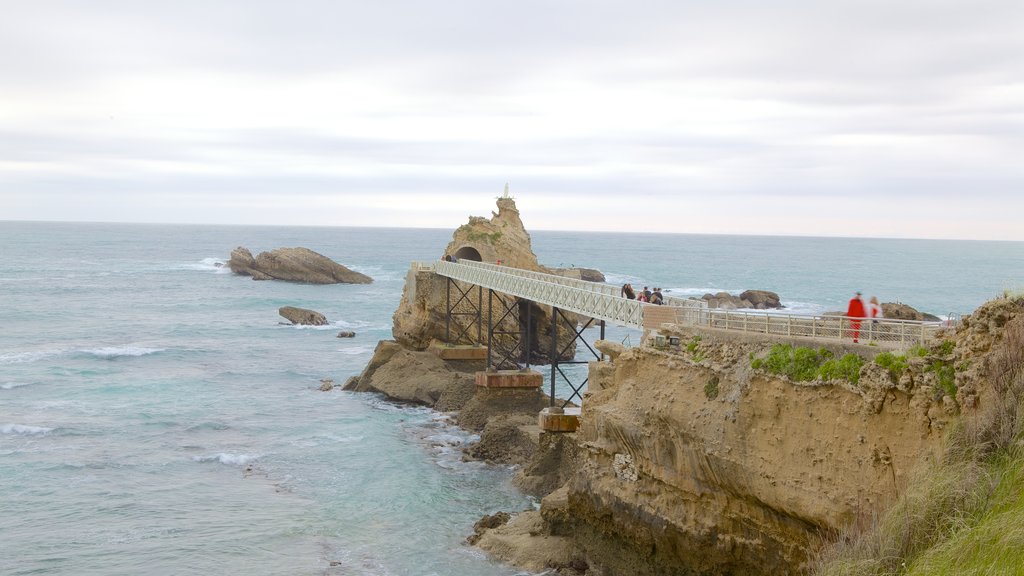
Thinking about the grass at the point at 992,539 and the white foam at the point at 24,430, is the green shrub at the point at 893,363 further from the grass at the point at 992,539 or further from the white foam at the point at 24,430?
the white foam at the point at 24,430

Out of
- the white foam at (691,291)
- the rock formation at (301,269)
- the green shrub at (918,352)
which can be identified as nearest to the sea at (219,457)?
the green shrub at (918,352)

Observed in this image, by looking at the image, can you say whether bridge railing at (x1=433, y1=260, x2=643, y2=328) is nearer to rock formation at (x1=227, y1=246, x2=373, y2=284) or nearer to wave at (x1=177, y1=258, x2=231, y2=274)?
rock formation at (x1=227, y1=246, x2=373, y2=284)

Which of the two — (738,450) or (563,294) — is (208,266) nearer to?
(563,294)

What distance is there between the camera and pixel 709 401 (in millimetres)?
16250

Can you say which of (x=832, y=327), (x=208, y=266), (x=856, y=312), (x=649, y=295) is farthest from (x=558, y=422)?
(x=208, y=266)

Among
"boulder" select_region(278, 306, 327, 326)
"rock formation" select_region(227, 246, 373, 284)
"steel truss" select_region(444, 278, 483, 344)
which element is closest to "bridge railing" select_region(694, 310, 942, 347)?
"steel truss" select_region(444, 278, 483, 344)

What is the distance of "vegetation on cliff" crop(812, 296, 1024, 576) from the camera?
10484 mm

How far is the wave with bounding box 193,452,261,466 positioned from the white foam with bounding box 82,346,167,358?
22.0 meters

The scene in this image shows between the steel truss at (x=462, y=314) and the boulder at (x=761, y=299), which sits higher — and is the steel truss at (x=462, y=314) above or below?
above

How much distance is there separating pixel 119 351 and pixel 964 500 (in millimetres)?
46148

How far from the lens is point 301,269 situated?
330ft

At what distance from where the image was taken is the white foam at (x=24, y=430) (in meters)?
31.3

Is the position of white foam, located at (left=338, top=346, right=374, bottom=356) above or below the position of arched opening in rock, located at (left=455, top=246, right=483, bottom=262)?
below

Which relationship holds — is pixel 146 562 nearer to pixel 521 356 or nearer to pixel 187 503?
pixel 187 503
